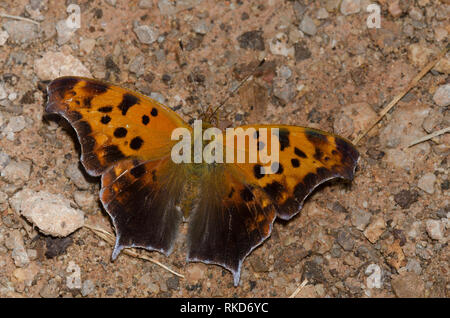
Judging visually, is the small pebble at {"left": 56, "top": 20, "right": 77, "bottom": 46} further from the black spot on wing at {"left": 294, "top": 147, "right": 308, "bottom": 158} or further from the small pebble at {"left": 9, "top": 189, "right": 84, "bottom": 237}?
the black spot on wing at {"left": 294, "top": 147, "right": 308, "bottom": 158}

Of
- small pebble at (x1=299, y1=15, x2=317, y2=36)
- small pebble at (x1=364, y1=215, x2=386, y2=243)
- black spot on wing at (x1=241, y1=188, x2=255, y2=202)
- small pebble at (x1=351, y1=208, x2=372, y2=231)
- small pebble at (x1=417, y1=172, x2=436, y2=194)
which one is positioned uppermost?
small pebble at (x1=299, y1=15, x2=317, y2=36)

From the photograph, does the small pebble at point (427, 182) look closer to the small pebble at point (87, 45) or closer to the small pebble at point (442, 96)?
the small pebble at point (442, 96)

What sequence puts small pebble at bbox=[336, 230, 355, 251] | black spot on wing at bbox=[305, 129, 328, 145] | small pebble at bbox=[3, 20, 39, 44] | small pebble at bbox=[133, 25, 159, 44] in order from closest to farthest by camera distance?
1. black spot on wing at bbox=[305, 129, 328, 145]
2. small pebble at bbox=[336, 230, 355, 251]
3. small pebble at bbox=[3, 20, 39, 44]
4. small pebble at bbox=[133, 25, 159, 44]

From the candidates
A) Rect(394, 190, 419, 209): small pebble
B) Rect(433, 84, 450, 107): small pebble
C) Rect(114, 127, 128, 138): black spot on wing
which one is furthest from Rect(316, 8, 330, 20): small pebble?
Rect(114, 127, 128, 138): black spot on wing

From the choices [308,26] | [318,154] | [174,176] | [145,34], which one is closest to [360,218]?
[318,154]

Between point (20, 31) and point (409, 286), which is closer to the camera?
point (409, 286)

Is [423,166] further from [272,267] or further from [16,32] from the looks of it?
[16,32]

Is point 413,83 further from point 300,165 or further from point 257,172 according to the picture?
point 257,172
